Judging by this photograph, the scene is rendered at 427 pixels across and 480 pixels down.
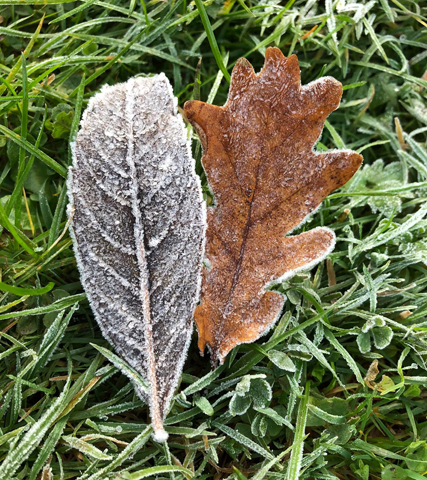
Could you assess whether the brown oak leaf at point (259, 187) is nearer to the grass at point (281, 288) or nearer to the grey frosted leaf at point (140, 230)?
the grey frosted leaf at point (140, 230)

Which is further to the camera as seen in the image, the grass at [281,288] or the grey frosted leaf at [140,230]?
the grass at [281,288]

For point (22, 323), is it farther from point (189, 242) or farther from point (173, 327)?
point (189, 242)

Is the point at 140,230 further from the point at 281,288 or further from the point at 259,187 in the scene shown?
the point at 281,288

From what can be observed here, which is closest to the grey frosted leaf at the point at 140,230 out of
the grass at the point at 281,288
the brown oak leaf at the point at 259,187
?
the brown oak leaf at the point at 259,187

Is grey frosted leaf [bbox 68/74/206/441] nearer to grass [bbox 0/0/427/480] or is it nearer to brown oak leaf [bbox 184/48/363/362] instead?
brown oak leaf [bbox 184/48/363/362]

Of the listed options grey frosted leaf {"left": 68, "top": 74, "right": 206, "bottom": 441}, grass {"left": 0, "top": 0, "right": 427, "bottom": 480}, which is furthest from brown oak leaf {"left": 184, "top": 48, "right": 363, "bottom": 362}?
grass {"left": 0, "top": 0, "right": 427, "bottom": 480}

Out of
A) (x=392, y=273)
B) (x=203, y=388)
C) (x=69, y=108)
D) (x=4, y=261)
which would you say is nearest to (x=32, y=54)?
(x=69, y=108)

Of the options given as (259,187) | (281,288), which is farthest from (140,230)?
(281,288)
